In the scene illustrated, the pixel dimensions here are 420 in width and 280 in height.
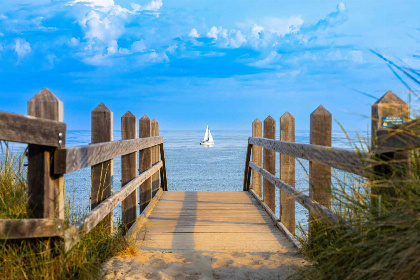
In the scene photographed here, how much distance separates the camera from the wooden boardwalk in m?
4.50

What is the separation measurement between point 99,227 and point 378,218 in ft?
8.63

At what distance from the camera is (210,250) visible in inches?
170

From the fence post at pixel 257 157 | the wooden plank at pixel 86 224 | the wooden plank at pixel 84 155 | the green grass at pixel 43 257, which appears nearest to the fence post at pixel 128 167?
the wooden plank at pixel 84 155

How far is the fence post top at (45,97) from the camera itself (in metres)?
3.00

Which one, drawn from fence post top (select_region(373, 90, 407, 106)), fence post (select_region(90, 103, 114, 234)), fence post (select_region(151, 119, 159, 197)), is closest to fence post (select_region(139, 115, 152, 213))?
fence post (select_region(151, 119, 159, 197))

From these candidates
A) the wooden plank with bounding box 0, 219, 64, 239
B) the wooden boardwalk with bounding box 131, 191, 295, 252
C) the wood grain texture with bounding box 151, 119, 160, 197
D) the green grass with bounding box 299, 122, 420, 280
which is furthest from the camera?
the wood grain texture with bounding box 151, 119, 160, 197

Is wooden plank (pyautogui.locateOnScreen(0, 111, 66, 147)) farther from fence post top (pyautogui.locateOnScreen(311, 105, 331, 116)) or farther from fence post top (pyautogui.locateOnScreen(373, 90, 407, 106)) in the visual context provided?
fence post top (pyautogui.locateOnScreen(311, 105, 331, 116))

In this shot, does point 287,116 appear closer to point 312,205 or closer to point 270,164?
point 270,164

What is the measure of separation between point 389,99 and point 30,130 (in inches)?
98.3

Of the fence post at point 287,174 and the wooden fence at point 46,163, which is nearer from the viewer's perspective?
the wooden fence at point 46,163

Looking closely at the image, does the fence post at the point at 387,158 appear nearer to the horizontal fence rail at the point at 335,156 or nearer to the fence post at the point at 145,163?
the horizontal fence rail at the point at 335,156

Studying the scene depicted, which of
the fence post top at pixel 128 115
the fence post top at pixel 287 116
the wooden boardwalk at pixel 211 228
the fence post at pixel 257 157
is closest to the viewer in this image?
the wooden boardwalk at pixel 211 228

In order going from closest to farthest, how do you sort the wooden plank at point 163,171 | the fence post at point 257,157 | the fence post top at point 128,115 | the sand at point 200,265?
the sand at point 200,265 < the fence post top at point 128,115 < the fence post at point 257,157 < the wooden plank at point 163,171

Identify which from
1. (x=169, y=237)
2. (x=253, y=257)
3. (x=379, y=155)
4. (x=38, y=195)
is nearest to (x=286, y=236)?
(x=253, y=257)
